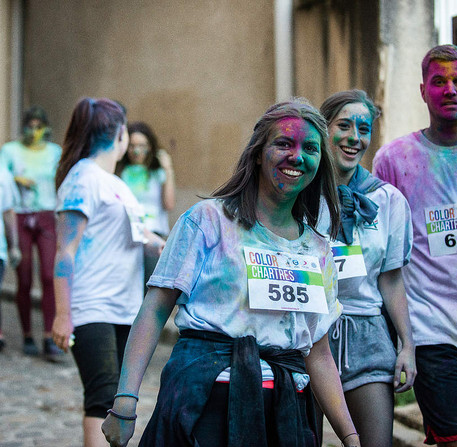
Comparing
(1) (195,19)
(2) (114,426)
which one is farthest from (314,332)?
(1) (195,19)

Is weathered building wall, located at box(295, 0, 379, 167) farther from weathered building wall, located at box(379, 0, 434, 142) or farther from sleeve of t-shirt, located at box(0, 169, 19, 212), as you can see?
sleeve of t-shirt, located at box(0, 169, 19, 212)

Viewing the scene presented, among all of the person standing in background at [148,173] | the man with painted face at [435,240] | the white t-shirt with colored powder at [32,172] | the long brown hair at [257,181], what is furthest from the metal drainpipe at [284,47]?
the long brown hair at [257,181]

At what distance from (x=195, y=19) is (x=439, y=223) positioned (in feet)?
17.0

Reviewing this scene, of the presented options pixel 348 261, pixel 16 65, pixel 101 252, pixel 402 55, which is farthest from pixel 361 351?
pixel 16 65

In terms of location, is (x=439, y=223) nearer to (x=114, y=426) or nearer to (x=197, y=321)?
(x=197, y=321)

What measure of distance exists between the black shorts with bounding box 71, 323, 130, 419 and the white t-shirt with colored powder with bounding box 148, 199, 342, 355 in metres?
1.20

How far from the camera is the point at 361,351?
3.31m

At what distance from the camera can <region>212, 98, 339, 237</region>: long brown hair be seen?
2623 mm

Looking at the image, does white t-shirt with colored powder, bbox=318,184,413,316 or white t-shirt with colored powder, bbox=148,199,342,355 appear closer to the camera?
white t-shirt with colored powder, bbox=148,199,342,355

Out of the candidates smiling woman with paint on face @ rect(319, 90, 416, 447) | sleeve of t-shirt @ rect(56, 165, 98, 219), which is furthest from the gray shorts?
sleeve of t-shirt @ rect(56, 165, 98, 219)

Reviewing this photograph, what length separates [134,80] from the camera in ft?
29.3

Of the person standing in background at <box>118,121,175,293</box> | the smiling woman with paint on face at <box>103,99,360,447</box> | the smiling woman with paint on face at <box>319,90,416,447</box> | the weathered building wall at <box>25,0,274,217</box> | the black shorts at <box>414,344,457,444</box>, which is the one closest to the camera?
the smiling woman with paint on face at <box>103,99,360,447</box>

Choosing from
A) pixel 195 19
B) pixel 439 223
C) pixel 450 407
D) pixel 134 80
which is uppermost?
pixel 195 19

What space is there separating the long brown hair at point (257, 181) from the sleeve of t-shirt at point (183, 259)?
0.46ft
